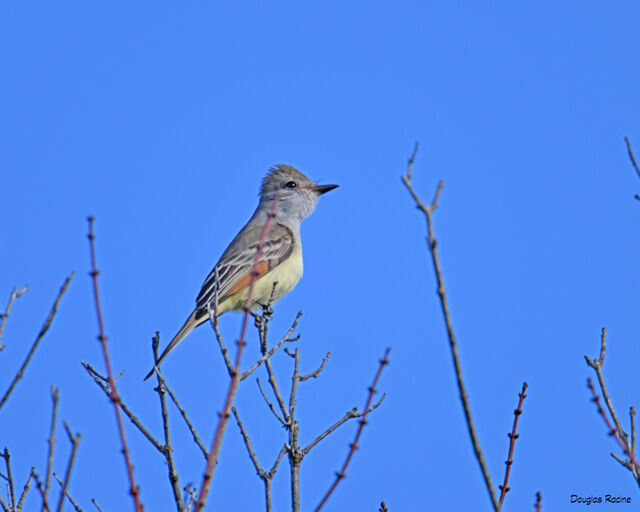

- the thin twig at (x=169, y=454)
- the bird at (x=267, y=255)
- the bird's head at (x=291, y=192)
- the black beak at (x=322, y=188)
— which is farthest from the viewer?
the black beak at (x=322, y=188)

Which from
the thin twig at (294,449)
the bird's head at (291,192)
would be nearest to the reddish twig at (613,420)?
the thin twig at (294,449)

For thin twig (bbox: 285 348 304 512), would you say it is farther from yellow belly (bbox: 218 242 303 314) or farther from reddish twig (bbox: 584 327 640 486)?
yellow belly (bbox: 218 242 303 314)

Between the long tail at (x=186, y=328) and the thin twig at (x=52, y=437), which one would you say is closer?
the thin twig at (x=52, y=437)

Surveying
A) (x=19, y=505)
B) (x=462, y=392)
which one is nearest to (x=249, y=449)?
(x=19, y=505)

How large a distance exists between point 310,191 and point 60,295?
7908 millimetres

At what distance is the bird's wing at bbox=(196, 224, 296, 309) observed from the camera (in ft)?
30.1

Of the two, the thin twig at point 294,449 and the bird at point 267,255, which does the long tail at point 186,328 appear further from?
the thin twig at point 294,449

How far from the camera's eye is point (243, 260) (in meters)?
9.78

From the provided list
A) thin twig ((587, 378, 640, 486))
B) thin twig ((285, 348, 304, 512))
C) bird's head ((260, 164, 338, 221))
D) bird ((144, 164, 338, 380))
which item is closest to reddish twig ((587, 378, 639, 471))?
thin twig ((587, 378, 640, 486))

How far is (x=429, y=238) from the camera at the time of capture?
Answer: 2689 mm

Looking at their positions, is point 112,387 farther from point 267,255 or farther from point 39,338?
point 267,255

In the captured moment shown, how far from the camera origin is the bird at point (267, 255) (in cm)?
905

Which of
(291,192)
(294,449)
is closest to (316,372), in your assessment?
(294,449)

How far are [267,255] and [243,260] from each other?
0.46 meters
